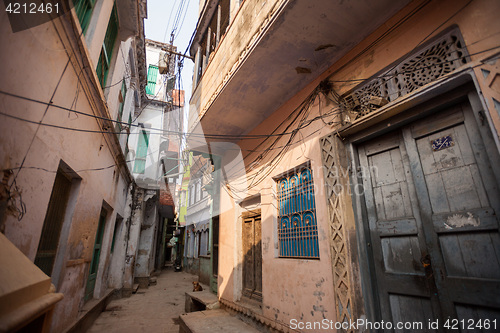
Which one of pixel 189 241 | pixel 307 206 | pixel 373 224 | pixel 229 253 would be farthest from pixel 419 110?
pixel 189 241

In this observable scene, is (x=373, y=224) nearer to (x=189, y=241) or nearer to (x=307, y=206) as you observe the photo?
(x=307, y=206)

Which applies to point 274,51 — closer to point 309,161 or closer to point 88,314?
point 309,161

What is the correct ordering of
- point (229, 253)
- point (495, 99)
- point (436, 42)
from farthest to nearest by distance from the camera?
point (229, 253)
point (436, 42)
point (495, 99)

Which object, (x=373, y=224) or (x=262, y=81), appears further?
(x=262, y=81)

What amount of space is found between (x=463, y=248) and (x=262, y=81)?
12.9 feet

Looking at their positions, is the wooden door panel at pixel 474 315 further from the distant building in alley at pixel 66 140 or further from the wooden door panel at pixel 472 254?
the distant building in alley at pixel 66 140

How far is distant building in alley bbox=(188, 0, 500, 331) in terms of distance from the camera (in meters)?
2.41

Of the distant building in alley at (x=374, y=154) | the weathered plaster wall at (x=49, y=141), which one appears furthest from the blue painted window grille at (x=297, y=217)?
the weathered plaster wall at (x=49, y=141)

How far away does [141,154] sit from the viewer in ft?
40.4

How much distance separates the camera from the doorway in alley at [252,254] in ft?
18.4

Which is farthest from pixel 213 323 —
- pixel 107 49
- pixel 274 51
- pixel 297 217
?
pixel 107 49

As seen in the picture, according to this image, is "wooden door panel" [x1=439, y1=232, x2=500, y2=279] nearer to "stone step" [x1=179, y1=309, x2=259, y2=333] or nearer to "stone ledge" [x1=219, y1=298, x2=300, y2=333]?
"stone ledge" [x1=219, y1=298, x2=300, y2=333]

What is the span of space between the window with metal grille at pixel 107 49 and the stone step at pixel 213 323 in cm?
574

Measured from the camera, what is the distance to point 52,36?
3.04 m
